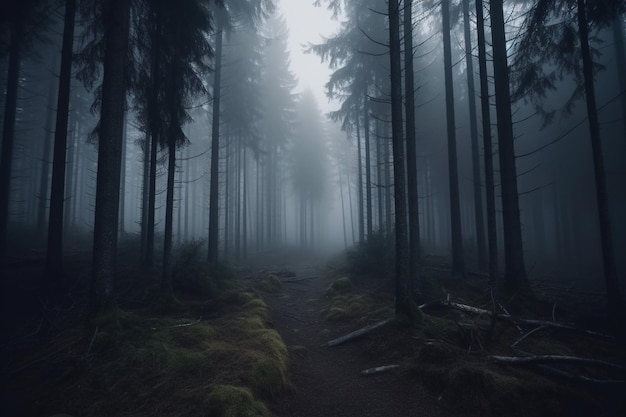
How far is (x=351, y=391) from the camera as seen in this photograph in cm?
520

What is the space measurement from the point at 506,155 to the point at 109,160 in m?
12.5

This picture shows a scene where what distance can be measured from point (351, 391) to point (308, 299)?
22.7 feet

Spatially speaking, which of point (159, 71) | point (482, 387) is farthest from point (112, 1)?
point (482, 387)

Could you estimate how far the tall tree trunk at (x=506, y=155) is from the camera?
9867 mm

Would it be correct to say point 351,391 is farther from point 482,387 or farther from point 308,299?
point 308,299

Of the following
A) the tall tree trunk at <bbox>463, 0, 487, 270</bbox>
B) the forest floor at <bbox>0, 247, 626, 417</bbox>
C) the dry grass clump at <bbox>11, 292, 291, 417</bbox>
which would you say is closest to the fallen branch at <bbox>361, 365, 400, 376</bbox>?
the forest floor at <bbox>0, 247, 626, 417</bbox>

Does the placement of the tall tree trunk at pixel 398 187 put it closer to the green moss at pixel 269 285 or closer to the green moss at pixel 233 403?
the green moss at pixel 233 403

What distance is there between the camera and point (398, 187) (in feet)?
24.5

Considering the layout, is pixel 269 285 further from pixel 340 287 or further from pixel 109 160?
pixel 109 160

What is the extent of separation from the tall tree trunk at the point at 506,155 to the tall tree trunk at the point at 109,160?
39.4 feet

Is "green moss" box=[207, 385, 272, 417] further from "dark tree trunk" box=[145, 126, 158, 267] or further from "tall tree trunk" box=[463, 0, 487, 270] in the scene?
"tall tree trunk" box=[463, 0, 487, 270]

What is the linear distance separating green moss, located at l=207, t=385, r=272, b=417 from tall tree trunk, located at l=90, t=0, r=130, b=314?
4.43m

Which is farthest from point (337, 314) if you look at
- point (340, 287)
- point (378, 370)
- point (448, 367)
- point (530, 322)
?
point (530, 322)

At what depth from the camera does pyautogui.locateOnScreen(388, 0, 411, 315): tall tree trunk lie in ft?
24.2
